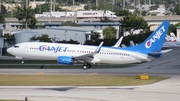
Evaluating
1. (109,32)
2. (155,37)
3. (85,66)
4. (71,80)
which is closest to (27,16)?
(109,32)

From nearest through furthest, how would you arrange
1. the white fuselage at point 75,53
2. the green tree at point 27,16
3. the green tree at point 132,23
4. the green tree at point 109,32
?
the white fuselage at point 75,53 → the green tree at point 27,16 → the green tree at point 109,32 → the green tree at point 132,23

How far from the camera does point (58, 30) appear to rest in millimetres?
129875

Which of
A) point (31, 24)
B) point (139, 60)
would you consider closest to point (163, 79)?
point (139, 60)

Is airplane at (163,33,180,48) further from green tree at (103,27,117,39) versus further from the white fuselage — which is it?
the white fuselage

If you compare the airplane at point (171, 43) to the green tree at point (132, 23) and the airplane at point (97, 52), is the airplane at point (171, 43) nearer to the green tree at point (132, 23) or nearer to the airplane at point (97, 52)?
the green tree at point (132, 23)

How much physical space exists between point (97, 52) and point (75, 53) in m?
3.10

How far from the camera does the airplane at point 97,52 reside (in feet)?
234

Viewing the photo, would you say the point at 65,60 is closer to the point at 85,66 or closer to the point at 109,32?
the point at 85,66

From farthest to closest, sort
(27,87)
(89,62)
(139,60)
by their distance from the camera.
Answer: (89,62)
(139,60)
(27,87)

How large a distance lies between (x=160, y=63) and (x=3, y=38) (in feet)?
127

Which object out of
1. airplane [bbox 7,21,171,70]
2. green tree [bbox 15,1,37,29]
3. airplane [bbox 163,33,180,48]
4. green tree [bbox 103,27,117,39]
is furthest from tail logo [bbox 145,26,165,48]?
green tree [bbox 15,1,37,29]

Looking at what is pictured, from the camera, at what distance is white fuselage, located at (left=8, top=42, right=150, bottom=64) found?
242 ft

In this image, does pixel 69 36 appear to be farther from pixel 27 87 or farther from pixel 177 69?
pixel 27 87

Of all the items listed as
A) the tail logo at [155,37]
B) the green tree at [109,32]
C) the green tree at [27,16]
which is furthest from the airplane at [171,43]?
the tail logo at [155,37]
